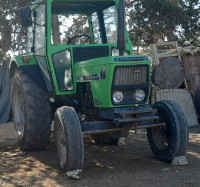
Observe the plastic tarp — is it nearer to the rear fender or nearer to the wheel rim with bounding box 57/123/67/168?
the rear fender

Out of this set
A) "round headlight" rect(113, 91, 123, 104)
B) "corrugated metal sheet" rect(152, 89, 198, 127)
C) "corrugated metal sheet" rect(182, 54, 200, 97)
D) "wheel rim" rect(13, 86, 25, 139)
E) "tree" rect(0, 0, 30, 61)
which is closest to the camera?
"round headlight" rect(113, 91, 123, 104)

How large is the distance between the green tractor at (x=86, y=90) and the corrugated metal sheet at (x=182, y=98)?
302cm

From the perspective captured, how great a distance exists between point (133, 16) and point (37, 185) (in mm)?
11330

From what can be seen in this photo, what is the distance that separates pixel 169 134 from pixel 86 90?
153 cm

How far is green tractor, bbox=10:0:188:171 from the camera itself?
504 cm

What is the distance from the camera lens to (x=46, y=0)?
5953 mm

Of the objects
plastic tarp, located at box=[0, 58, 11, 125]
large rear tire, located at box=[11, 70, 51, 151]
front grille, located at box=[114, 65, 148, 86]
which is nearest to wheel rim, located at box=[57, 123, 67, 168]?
large rear tire, located at box=[11, 70, 51, 151]

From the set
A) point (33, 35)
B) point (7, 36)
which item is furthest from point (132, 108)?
point (7, 36)

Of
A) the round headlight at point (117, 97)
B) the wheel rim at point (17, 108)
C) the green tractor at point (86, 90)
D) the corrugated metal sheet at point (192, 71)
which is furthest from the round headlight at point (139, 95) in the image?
the corrugated metal sheet at point (192, 71)

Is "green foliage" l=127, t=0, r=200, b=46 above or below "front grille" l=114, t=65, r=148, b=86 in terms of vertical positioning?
above

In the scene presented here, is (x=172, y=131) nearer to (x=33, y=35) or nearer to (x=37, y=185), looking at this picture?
(x=37, y=185)

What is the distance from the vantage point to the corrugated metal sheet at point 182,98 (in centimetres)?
965

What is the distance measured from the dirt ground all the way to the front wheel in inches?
7.8

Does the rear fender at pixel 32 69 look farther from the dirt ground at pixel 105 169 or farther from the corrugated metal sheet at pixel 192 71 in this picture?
the corrugated metal sheet at pixel 192 71
